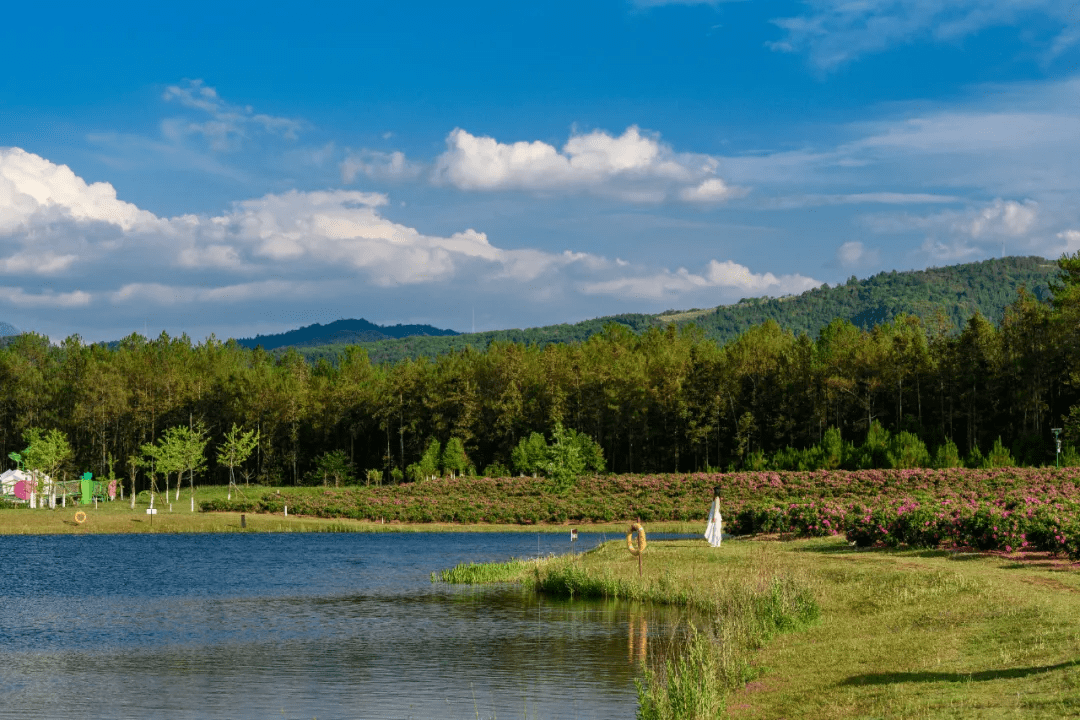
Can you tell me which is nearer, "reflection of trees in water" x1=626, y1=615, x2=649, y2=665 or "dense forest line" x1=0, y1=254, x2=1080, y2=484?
"reflection of trees in water" x1=626, y1=615, x2=649, y2=665

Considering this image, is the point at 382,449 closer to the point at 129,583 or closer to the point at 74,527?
the point at 74,527

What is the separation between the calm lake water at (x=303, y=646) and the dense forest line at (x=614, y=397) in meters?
58.7

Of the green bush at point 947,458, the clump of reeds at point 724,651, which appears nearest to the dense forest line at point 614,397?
the green bush at point 947,458

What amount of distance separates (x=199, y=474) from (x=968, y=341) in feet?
259

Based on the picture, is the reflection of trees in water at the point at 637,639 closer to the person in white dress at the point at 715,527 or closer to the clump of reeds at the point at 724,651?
the clump of reeds at the point at 724,651

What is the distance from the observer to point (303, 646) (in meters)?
24.1

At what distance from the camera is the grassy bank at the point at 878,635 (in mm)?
14280

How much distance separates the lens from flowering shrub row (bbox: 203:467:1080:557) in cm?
3123

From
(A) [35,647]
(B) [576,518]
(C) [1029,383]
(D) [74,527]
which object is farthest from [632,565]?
(C) [1029,383]

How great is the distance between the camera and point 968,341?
89.1 meters

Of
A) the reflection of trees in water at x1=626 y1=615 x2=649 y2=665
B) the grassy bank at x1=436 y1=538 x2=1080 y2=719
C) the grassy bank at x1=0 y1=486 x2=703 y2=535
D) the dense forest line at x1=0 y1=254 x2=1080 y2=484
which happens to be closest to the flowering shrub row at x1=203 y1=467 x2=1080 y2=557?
the grassy bank at x1=436 y1=538 x2=1080 y2=719

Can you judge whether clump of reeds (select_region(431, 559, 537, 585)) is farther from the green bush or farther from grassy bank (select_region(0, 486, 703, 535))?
the green bush

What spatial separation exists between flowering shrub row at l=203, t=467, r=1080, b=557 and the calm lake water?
1054 cm

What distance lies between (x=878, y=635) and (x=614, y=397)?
80.2 metres
